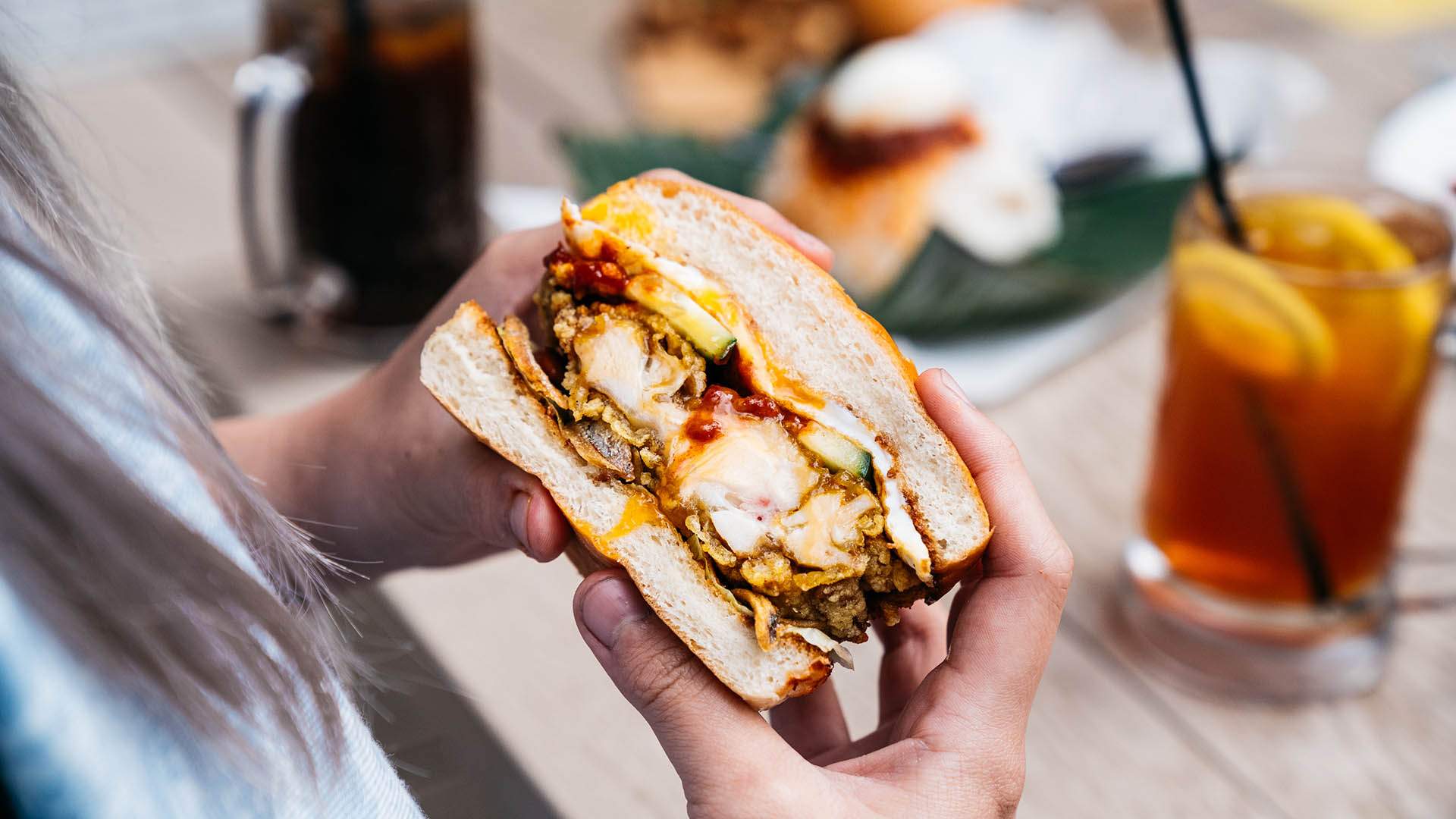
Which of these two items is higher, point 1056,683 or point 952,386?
point 952,386

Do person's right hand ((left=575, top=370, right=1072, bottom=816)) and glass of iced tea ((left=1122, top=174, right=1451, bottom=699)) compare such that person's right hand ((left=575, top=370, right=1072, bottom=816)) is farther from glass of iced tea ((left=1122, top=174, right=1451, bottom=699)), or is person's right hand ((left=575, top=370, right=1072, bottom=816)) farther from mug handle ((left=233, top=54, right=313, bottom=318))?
mug handle ((left=233, top=54, right=313, bottom=318))

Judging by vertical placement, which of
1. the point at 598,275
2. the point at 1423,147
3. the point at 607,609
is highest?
the point at 598,275

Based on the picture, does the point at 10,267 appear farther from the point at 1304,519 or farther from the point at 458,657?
the point at 1304,519

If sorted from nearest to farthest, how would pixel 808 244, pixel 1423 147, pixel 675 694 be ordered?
pixel 675 694
pixel 808 244
pixel 1423 147

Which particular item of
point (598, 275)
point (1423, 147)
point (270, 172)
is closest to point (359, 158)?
point (270, 172)

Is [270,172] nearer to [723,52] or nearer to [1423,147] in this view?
[723,52]

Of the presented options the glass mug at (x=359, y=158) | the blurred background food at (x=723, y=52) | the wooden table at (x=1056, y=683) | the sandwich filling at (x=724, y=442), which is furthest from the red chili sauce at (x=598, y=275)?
the blurred background food at (x=723, y=52)

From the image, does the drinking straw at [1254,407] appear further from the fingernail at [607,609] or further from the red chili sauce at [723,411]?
the fingernail at [607,609]
